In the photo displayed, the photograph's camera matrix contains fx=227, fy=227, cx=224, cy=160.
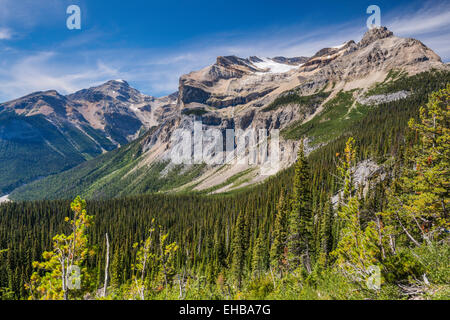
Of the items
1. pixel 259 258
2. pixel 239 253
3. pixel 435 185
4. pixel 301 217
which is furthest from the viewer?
pixel 259 258

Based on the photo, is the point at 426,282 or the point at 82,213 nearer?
the point at 426,282

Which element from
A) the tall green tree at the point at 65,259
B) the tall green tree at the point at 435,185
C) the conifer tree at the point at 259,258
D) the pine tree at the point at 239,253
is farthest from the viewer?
the conifer tree at the point at 259,258

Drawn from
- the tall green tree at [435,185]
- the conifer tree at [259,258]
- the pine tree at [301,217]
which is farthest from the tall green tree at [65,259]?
the conifer tree at [259,258]

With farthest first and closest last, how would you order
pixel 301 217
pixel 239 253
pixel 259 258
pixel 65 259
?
pixel 259 258 → pixel 239 253 → pixel 301 217 → pixel 65 259

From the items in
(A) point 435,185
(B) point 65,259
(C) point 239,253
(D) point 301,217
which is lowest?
(C) point 239,253

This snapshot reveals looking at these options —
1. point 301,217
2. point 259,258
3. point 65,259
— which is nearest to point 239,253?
point 259,258

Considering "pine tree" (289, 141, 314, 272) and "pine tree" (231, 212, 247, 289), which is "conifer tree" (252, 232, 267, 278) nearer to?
"pine tree" (231, 212, 247, 289)

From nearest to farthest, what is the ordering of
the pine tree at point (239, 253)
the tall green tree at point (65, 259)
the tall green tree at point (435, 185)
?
1. the tall green tree at point (65, 259)
2. the tall green tree at point (435, 185)
3. the pine tree at point (239, 253)

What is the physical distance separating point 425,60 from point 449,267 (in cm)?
25548

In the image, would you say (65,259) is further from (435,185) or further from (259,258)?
(259,258)

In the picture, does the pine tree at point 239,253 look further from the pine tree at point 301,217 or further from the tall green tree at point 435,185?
the tall green tree at point 435,185
